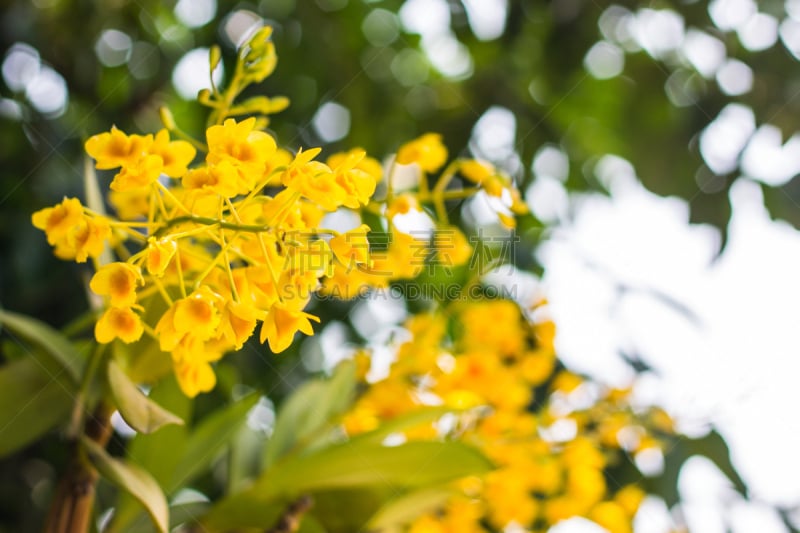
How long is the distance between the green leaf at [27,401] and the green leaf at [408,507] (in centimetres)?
28

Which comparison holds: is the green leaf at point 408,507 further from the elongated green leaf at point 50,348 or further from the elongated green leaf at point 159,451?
the elongated green leaf at point 50,348

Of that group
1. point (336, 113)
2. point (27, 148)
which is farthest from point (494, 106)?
point (27, 148)

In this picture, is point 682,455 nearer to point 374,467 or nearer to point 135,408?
point 374,467

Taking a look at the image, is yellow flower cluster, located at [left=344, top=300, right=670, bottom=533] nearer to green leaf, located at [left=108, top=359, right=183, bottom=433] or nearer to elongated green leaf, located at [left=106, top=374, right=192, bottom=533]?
elongated green leaf, located at [left=106, top=374, right=192, bottom=533]

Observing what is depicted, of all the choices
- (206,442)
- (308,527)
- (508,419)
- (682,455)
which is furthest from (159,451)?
(682,455)

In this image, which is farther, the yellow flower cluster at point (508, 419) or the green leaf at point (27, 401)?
the yellow flower cluster at point (508, 419)

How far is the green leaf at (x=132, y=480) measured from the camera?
0.46 m

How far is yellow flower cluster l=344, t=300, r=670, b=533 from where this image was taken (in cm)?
77

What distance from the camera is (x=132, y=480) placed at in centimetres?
48

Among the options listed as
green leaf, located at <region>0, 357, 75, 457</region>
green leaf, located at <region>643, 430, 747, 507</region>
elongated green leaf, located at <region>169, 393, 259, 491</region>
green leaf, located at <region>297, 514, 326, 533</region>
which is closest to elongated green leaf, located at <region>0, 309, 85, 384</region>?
green leaf, located at <region>0, 357, 75, 457</region>

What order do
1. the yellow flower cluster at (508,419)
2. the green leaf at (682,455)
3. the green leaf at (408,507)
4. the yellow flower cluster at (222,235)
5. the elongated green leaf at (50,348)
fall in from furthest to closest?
the green leaf at (682,455), the yellow flower cluster at (508,419), the green leaf at (408,507), the elongated green leaf at (50,348), the yellow flower cluster at (222,235)

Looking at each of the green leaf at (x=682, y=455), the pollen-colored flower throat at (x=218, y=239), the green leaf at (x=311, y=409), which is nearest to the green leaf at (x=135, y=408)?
the pollen-colored flower throat at (x=218, y=239)

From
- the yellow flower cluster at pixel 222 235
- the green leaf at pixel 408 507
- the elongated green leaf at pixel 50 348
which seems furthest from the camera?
the green leaf at pixel 408 507

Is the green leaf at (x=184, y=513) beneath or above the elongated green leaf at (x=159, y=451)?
beneath
